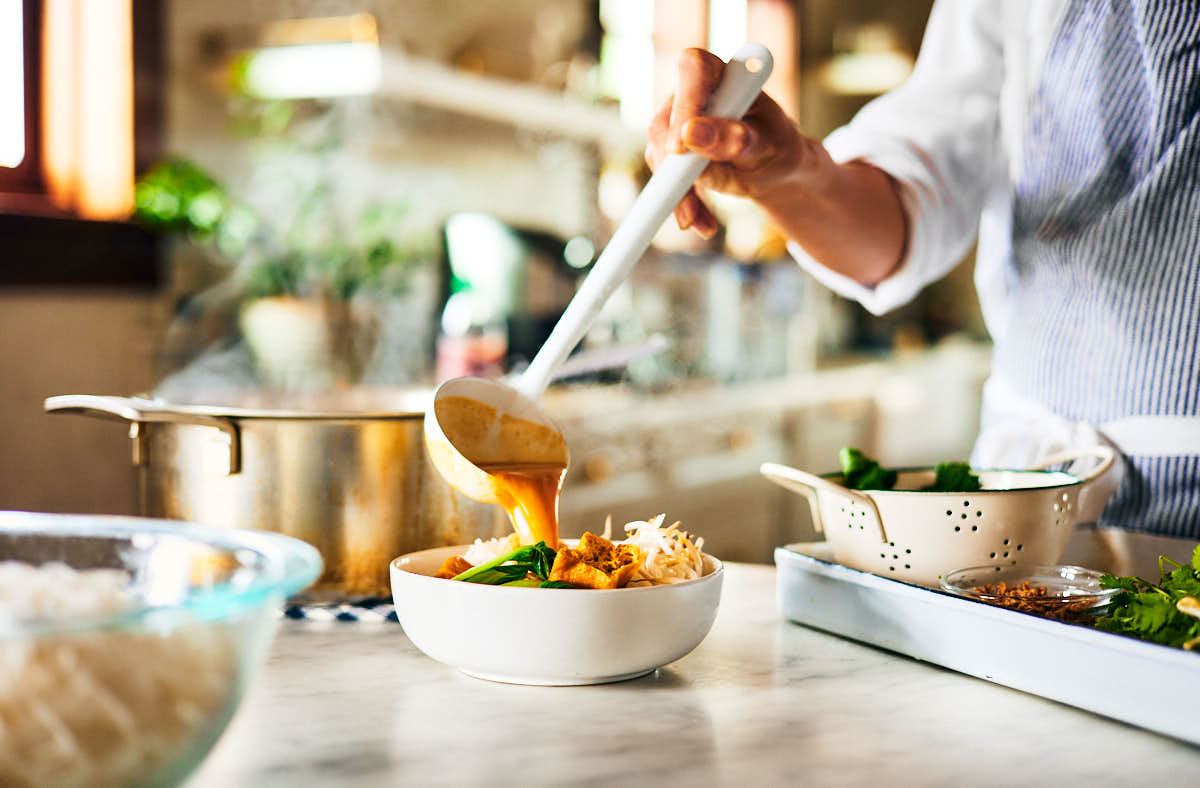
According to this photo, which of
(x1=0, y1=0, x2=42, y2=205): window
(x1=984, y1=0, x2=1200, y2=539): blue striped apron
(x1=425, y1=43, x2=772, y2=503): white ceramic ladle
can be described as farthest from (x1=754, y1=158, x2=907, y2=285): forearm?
(x1=0, y1=0, x2=42, y2=205): window

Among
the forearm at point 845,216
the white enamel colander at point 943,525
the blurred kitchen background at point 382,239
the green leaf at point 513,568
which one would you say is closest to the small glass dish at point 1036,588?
the white enamel colander at point 943,525

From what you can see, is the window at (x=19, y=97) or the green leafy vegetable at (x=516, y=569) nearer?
the green leafy vegetable at (x=516, y=569)

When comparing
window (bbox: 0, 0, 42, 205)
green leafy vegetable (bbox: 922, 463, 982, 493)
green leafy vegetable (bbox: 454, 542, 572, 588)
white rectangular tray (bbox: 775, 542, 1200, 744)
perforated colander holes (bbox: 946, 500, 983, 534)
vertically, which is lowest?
white rectangular tray (bbox: 775, 542, 1200, 744)

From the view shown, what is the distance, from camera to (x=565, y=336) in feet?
2.74

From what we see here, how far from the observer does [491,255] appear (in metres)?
2.95

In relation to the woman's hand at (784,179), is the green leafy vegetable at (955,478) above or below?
below

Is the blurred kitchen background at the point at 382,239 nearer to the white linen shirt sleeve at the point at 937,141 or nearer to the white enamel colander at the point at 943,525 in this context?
the white linen shirt sleeve at the point at 937,141

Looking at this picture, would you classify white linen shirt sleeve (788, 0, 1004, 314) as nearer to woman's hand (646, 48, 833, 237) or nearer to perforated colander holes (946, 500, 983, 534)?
woman's hand (646, 48, 833, 237)

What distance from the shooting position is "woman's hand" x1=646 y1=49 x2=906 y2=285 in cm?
89

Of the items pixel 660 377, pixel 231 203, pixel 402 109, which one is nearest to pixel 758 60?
pixel 231 203

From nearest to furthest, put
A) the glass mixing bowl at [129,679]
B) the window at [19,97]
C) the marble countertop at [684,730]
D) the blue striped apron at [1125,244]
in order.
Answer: the glass mixing bowl at [129,679] → the marble countertop at [684,730] → the blue striped apron at [1125,244] → the window at [19,97]

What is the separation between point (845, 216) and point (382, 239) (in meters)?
1.46

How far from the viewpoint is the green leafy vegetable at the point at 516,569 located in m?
0.70

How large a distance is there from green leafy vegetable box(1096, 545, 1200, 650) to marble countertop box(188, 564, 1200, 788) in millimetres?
51
